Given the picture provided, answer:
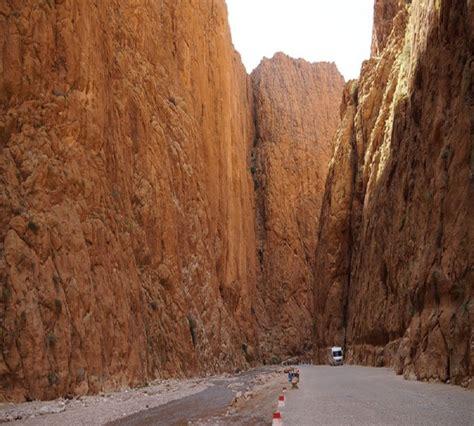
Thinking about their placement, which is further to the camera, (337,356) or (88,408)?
(337,356)

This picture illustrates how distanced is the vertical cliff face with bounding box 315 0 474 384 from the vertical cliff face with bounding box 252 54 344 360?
52.3 feet

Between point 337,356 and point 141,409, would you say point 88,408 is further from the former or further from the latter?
point 337,356

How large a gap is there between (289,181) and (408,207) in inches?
2011

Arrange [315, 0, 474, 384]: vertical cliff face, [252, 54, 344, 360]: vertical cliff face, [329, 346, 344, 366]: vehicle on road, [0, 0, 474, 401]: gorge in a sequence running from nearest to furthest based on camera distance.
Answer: [0, 0, 474, 401]: gorge → [315, 0, 474, 384]: vertical cliff face → [329, 346, 344, 366]: vehicle on road → [252, 54, 344, 360]: vertical cliff face

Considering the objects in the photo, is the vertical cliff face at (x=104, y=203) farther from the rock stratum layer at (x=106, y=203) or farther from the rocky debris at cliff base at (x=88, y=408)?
the rocky debris at cliff base at (x=88, y=408)

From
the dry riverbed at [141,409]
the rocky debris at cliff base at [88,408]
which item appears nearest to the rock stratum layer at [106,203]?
the rocky debris at cliff base at [88,408]

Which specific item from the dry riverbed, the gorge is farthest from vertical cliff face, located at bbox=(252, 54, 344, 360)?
the dry riverbed

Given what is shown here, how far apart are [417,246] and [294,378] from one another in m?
9.60

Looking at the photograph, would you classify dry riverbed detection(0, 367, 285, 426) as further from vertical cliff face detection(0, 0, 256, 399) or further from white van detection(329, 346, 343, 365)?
white van detection(329, 346, 343, 365)

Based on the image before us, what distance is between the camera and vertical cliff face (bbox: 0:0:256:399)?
18156 millimetres

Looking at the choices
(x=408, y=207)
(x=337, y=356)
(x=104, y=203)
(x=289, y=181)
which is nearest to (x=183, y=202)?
(x=104, y=203)

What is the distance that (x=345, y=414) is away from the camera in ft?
35.0

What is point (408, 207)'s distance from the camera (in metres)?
28.3

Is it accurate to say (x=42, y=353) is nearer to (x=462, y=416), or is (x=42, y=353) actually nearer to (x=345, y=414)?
(x=345, y=414)
